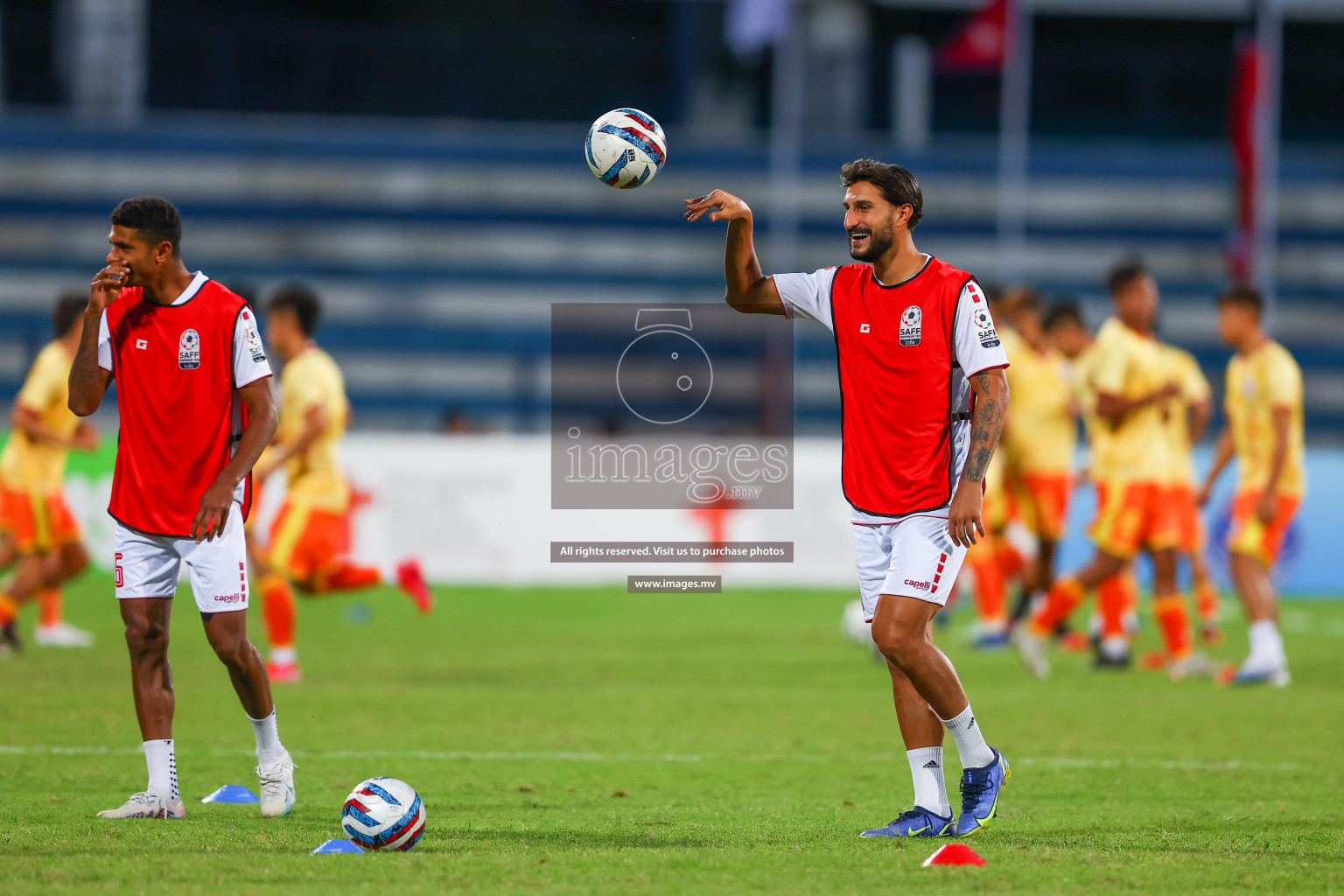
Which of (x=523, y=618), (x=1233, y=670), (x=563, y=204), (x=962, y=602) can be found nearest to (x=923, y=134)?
(x=563, y=204)

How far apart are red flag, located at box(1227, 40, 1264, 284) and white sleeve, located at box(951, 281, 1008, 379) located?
1877 cm

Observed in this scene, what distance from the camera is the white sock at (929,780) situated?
590cm

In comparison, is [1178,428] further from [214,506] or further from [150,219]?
[150,219]

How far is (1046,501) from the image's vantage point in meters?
13.2

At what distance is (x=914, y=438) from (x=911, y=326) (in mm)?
394

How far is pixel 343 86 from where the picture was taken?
2995 cm

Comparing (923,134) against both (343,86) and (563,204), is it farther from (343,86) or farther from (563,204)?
(343,86)

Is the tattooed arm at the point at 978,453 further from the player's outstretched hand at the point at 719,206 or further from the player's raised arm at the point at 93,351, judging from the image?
the player's raised arm at the point at 93,351

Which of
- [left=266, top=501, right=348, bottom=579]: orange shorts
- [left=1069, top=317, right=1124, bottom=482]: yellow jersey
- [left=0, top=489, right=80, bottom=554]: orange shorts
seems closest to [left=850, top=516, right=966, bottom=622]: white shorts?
[left=266, top=501, right=348, bottom=579]: orange shorts

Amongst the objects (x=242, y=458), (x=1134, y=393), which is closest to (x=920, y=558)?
(x=242, y=458)

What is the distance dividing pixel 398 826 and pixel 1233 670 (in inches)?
294

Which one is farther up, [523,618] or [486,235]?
[486,235]

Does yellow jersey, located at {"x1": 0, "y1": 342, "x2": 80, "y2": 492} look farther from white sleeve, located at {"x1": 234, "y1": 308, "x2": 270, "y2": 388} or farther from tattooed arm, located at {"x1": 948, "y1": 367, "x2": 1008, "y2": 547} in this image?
tattooed arm, located at {"x1": 948, "y1": 367, "x2": 1008, "y2": 547}

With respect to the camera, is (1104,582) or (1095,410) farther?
(1095,410)
